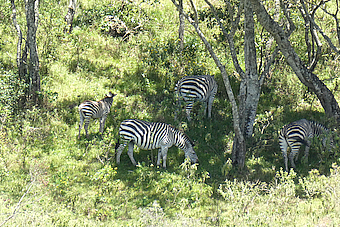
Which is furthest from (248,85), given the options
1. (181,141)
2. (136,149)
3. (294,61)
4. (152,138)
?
(136,149)

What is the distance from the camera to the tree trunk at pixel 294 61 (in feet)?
29.1

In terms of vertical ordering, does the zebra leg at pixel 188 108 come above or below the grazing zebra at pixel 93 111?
above

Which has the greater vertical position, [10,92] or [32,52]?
[32,52]

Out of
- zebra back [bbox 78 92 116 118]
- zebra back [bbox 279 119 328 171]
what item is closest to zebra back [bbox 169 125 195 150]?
zebra back [bbox 78 92 116 118]

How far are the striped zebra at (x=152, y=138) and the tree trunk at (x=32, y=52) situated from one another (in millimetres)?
3918

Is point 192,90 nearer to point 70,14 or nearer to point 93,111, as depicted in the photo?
point 93,111

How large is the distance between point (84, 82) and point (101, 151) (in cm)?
442

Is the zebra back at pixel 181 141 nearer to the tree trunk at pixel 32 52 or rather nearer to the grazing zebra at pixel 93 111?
the grazing zebra at pixel 93 111

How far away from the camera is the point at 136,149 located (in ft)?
35.3

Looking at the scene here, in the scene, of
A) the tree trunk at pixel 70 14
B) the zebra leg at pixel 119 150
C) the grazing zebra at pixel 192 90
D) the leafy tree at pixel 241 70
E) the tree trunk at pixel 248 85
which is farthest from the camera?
the tree trunk at pixel 70 14

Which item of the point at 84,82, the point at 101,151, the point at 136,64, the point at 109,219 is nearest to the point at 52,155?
the point at 101,151

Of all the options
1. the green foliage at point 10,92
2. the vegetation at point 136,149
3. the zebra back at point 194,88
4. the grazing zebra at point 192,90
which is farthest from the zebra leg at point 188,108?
the green foliage at point 10,92

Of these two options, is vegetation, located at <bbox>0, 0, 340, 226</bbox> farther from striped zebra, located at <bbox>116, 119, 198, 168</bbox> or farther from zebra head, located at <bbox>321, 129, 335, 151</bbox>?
striped zebra, located at <bbox>116, 119, 198, 168</bbox>

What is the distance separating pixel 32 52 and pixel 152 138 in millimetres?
5536
